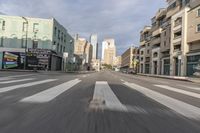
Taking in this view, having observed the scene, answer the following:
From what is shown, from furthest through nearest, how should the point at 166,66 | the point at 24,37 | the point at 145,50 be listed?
the point at 145,50, the point at 166,66, the point at 24,37

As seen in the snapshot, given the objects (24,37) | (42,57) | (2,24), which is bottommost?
(42,57)

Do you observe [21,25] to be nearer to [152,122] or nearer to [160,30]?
[160,30]

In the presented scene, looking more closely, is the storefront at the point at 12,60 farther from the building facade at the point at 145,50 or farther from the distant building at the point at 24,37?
the building facade at the point at 145,50

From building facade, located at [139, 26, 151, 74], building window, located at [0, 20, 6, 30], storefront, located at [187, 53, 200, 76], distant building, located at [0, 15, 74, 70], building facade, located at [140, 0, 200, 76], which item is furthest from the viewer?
building facade, located at [139, 26, 151, 74]

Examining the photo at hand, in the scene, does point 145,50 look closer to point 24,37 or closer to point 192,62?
point 192,62

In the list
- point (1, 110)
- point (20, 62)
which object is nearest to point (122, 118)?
point (1, 110)

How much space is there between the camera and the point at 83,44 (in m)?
150

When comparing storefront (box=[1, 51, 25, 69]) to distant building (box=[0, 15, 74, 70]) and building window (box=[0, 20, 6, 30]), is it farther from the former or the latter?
building window (box=[0, 20, 6, 30])

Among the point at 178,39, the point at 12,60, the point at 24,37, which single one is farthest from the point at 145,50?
the point at 12,60

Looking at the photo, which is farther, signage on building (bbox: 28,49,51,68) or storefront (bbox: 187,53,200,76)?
signage on building (bbox: 28,49,51,68)

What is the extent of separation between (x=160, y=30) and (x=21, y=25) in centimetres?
3346

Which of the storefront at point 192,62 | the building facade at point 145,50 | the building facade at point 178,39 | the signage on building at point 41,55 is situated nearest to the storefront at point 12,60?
the signage on building at point 41,55

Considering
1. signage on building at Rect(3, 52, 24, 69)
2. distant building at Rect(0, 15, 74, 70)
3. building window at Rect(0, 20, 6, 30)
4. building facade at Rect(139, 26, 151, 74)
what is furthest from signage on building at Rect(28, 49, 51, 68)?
building facade at Rect(139, 26, 151, 74)

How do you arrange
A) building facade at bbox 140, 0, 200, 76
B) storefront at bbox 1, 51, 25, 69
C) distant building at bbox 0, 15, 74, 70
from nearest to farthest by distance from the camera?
building facade at bbox 140, 0, 200, 76, storefront at bbox 1, 51, 25, 69, distant building at bbox 0, 15, 74, 70
